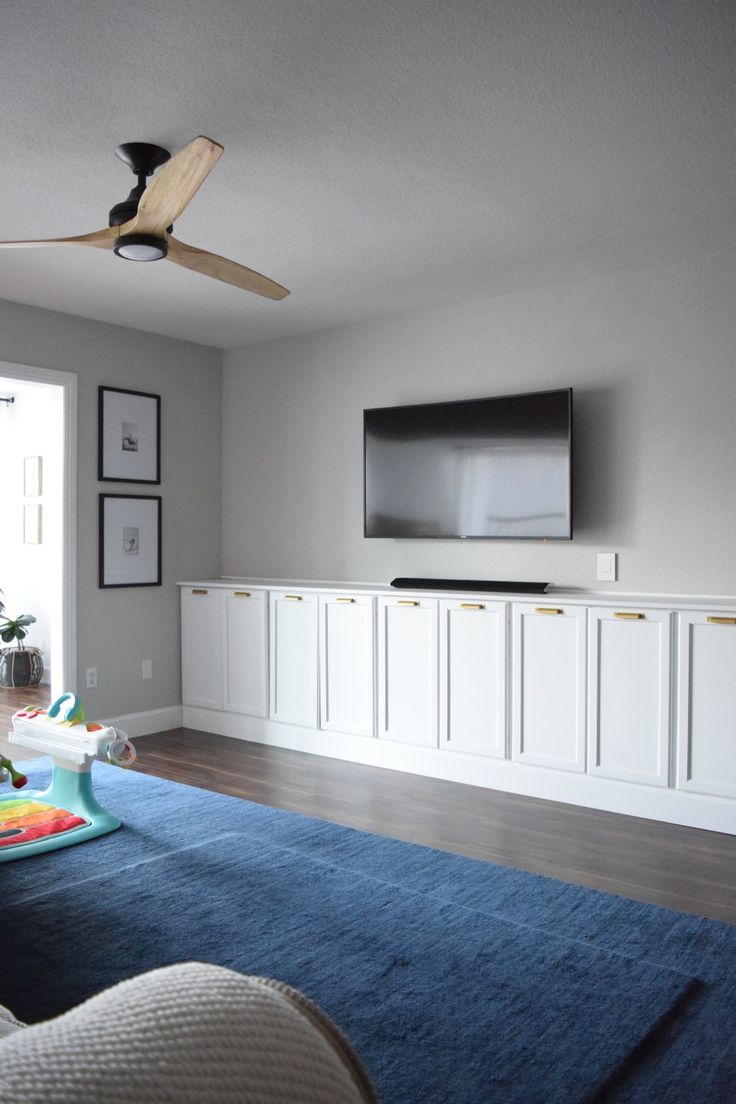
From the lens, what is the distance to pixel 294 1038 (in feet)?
2.08

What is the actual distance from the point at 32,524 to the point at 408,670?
14.1 feet

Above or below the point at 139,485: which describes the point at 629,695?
below

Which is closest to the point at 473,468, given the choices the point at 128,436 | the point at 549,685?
the point at 549,685

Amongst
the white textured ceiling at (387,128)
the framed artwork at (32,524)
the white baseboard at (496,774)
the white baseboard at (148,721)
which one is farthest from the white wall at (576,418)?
the framed artwork at (32,524)

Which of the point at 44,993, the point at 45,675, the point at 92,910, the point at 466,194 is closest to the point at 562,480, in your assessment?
the point at 466,194

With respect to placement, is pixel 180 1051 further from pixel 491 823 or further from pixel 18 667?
pixel 18 667

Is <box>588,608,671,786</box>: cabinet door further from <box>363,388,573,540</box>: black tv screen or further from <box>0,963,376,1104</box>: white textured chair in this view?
<box>0,963,376,1104</box>: white textured chair

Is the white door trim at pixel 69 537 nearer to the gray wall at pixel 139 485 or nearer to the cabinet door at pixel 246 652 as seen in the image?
the gray wall at pixel 139 485

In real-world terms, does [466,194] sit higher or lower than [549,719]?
higher

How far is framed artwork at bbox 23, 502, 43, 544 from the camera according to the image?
7293mm

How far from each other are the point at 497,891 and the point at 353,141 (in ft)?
8.11

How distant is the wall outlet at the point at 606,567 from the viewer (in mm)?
4137

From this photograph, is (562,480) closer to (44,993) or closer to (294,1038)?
(44,993)

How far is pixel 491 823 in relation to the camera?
11.8 ft
